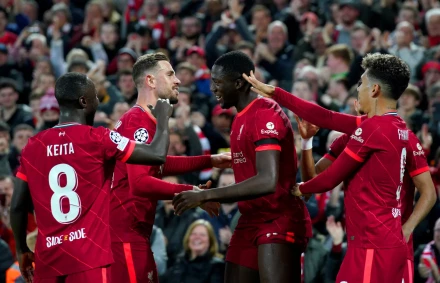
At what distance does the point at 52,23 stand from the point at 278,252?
10.4 metres

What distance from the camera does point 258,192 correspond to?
6031 millimetres

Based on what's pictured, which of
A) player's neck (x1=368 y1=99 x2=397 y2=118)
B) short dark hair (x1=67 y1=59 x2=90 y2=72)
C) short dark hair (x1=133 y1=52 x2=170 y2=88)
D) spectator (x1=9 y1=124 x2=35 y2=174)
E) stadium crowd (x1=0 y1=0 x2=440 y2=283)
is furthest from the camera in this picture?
short dark hair (x1=67 y1=59 x2=90 y2=72)

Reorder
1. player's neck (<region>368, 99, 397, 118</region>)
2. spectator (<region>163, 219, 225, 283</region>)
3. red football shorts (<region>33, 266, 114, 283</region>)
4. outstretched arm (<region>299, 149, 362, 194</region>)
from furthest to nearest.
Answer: spectator (<region>163, 219, 225, 283</region>), player's neck (<region>368, 99, 397, 118</region>), outstretched arm (<region>299, 149, 362, 194</region>), red football shorts (<region>33, 266, 114, 283</region>)

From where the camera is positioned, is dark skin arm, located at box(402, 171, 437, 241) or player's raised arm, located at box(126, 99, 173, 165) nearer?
player's raised arm, located at box(126, 99, 173, 165)

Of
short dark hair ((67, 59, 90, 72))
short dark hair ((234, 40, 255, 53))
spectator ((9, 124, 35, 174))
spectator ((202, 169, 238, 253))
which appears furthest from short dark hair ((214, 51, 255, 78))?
short dark hair ((67, 59, 90, 72))

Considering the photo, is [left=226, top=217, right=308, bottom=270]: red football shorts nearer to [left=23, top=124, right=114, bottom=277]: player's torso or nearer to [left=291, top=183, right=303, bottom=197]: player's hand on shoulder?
[left=291, top=183, right=303, bottom=197]: player's hand on shoulder

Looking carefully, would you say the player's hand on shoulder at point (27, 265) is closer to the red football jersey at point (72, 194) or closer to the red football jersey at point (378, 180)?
the red football jersey at point (72, 194)

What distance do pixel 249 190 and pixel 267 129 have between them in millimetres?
444

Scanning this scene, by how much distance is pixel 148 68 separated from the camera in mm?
6785

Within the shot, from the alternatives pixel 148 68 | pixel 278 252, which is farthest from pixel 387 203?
pixel 148 68

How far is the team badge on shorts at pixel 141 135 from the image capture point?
248 inches

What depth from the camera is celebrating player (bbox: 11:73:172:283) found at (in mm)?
5750

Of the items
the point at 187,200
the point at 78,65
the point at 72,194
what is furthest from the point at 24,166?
the point at 78,65

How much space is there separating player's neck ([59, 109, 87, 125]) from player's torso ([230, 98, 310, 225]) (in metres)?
1.14
